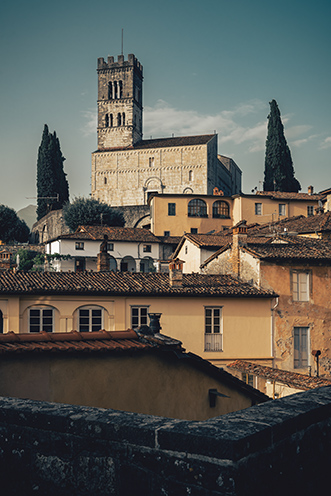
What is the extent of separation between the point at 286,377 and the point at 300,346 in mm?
6476

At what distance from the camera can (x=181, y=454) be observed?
8.39 ft

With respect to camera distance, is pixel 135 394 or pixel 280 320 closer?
pixel 135 394

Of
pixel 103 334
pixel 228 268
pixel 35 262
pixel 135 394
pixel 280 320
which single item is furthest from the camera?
pixel 35 262

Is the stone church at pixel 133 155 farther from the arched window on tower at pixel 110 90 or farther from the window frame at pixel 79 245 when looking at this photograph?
the window frame at pixel 79 245

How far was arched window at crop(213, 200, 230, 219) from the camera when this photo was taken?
2489 inches

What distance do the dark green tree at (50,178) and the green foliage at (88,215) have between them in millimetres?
10965

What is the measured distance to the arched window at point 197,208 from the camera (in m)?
62.5

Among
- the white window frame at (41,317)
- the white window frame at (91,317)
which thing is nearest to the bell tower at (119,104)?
the white window frame at (91,317)

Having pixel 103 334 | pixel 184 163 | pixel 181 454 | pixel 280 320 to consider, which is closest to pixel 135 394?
pixel 103 334

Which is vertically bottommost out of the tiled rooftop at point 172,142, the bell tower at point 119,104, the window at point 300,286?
the window at point 300,286

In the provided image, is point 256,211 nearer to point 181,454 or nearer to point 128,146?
point 128,146

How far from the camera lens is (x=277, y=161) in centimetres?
7581

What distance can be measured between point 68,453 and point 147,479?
0.60m

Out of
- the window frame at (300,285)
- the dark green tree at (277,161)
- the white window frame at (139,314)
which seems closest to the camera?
the white window frame at (139,314)
